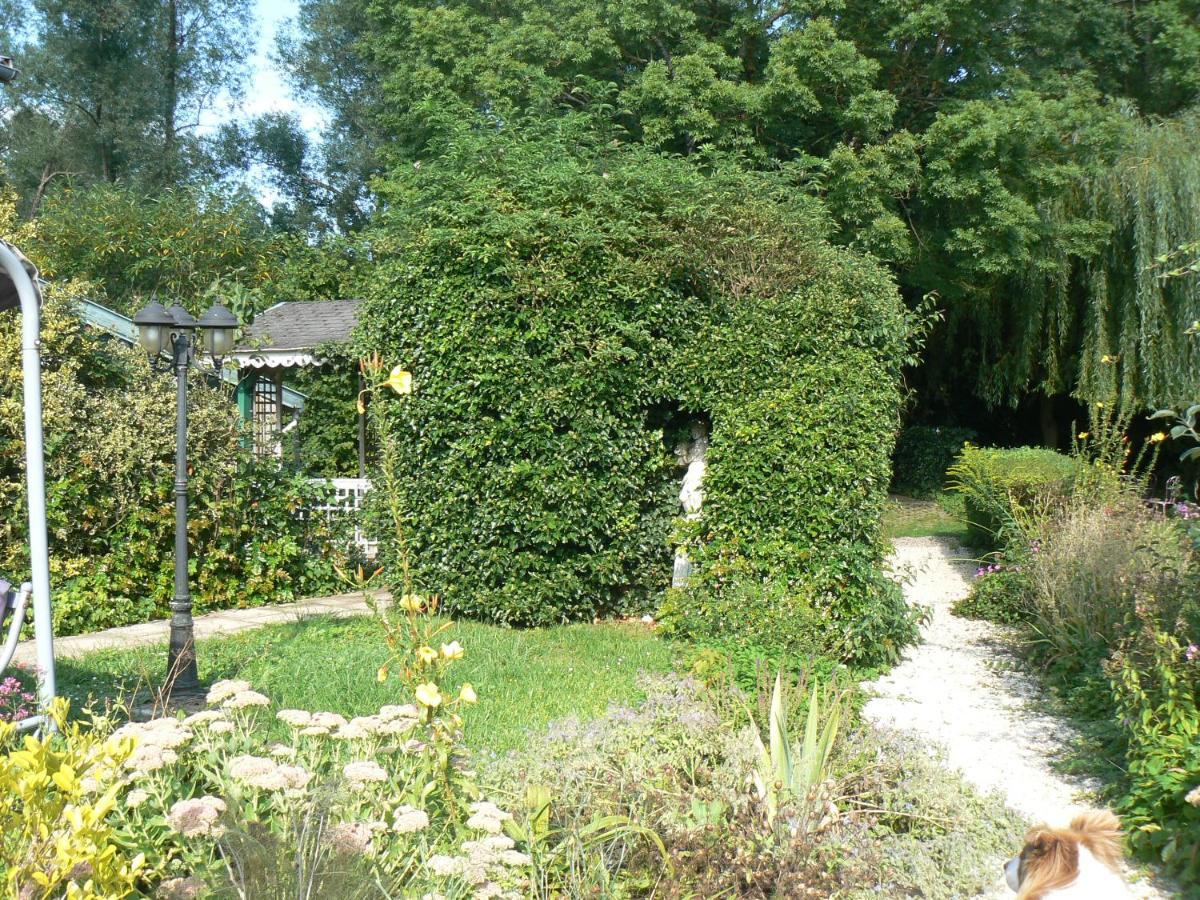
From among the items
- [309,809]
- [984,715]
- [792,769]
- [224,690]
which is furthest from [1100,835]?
[984,715]

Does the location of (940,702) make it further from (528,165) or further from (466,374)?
(528,165)

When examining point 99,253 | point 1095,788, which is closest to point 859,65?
point 1095,788

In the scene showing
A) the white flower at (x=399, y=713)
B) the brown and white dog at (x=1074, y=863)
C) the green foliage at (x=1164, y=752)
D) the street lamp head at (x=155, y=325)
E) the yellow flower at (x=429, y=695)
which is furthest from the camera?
the street lamp head at (x=155, y=325)

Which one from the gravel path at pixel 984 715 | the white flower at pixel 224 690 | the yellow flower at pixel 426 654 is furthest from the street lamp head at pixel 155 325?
the gravel path at pixel 984 715

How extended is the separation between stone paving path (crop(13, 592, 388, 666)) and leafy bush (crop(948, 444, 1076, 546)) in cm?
601

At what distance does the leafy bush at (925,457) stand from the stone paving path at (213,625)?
12.7m

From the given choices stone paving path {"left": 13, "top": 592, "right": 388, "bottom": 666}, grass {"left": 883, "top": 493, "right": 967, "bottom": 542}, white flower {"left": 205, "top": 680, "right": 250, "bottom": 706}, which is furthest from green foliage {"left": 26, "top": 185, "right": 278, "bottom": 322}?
white flower {"left": 205, "top": 680, "right": 250, "bottom": 706}

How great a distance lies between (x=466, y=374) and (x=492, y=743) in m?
3.79

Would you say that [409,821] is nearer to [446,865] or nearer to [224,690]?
[446,865]

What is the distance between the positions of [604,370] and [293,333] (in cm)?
847

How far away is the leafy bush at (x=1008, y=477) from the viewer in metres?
9.53

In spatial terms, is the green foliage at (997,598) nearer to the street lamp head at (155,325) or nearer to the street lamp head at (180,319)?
the street lamp head at (180,319)

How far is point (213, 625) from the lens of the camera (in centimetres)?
856

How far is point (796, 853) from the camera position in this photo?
3588 mm
